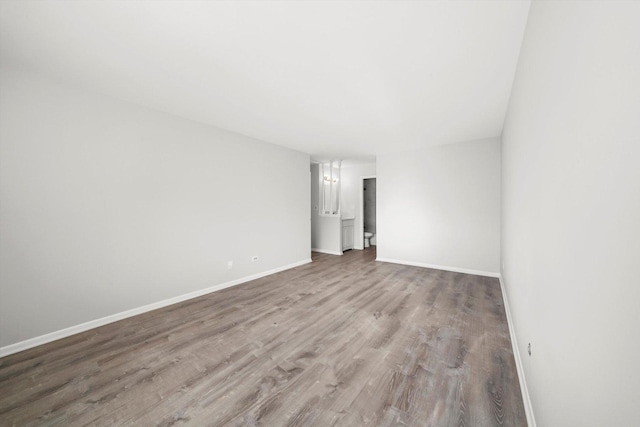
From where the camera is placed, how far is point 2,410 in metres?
1.54

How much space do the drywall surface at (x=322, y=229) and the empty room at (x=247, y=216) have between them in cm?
238

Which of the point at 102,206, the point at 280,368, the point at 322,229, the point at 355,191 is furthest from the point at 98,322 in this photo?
the point at 355,191

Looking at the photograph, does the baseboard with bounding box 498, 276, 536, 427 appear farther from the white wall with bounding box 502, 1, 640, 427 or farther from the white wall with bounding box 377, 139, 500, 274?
the white wall with bounding box 377, 139, 500, 274

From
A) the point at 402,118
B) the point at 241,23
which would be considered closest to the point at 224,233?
the point at 241,23

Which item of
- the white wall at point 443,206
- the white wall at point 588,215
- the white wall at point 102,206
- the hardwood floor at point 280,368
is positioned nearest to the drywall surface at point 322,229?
the white wall at point 443,206

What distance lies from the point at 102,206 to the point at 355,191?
5.77 metres

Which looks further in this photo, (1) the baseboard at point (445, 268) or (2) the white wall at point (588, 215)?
(1) the baseboard at point (445, 268)

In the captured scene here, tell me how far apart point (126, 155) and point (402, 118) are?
3658 mm

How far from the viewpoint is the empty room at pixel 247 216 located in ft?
2.37

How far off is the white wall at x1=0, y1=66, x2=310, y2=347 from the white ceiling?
1.11ft

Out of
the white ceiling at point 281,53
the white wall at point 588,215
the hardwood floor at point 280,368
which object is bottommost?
the hardwood floor at point 280,368

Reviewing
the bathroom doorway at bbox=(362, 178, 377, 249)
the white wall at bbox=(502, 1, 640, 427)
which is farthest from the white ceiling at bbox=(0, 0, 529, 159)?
the bathroom doorway at bbox=(362, 178, 377, 249)

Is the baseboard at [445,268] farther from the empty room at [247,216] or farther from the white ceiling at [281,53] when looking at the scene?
the white ceiling at [281,53]

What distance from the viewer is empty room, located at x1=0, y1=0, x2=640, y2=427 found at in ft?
2.37
